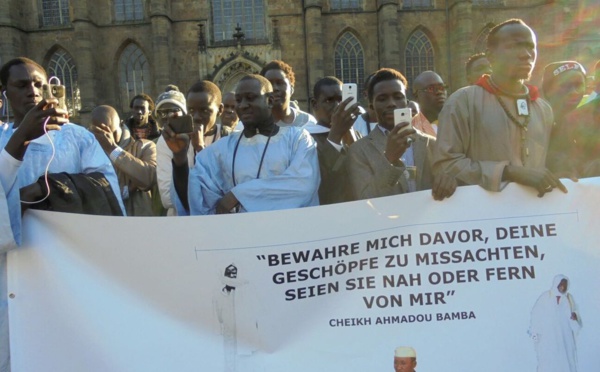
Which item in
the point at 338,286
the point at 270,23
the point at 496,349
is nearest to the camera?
the point at 496,349

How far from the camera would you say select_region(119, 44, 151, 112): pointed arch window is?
98.0 feet

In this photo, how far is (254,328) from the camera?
312cm

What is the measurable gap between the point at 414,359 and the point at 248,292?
101 centimetres

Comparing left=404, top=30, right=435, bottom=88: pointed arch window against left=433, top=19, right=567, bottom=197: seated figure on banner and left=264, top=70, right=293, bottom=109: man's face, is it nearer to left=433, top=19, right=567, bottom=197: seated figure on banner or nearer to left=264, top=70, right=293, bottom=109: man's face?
left=264, top=70, right=293, bottom=109: man's face

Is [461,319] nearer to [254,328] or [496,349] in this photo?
[496,349]

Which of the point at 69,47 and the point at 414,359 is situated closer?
Result: the point at 414,359

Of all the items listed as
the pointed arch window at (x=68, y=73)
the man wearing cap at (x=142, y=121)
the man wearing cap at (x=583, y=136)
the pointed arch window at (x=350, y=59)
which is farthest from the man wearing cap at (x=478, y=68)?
the pointed arch window at (x=68, y=73)

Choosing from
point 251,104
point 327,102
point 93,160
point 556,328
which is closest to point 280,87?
point 327,102

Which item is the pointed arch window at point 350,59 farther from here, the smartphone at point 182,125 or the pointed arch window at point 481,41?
the smartphone at point 182,125

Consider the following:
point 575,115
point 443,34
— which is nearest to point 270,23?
point 443,34

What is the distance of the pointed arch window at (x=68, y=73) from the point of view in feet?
98.4

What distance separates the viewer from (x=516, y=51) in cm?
329

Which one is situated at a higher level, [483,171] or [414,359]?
[483,171]

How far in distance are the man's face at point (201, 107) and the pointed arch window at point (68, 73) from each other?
2764cm
